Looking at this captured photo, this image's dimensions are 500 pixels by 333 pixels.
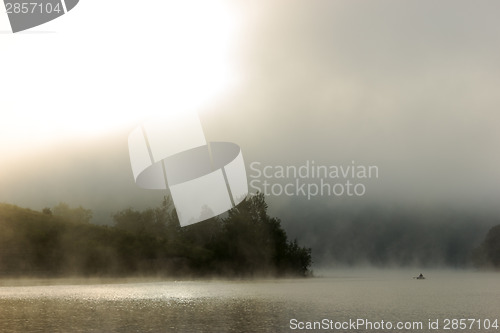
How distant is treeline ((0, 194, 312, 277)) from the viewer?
360ft

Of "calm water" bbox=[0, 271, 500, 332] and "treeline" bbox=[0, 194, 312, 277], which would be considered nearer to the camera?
"calm water" bbox=[0, 271, 500, 332]

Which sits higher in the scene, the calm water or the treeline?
the treeline

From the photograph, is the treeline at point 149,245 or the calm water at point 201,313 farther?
the treeline at point 149,245

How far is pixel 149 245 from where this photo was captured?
120188 mm

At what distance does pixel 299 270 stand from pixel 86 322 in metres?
97.5

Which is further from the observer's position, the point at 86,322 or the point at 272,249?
the point at 272,249

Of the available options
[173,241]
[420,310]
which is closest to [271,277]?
[173,241]

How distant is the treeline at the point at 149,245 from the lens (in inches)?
4326

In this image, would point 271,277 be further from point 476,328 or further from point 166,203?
point 476,328

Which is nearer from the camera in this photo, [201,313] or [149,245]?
[201,313]

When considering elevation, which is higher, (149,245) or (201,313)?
(149,245)

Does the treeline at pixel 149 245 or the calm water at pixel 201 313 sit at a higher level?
the treeline at pixel 149 245

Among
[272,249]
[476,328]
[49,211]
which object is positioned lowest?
[476,328]

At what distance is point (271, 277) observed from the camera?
421ft
